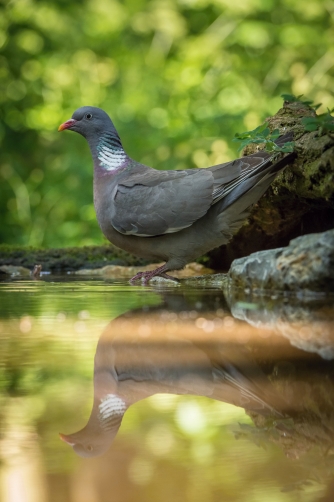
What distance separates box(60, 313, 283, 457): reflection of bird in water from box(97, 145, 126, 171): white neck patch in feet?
8.76

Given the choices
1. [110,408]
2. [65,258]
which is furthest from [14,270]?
[110,408]

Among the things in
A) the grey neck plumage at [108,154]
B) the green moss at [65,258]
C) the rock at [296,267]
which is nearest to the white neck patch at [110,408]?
the rock at [296,267]

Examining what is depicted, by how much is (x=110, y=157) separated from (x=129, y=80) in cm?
587

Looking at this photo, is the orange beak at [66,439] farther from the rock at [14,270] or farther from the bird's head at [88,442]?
the rock at [14,270]

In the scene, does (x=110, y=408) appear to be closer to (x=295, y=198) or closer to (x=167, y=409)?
(x=167, y=409)

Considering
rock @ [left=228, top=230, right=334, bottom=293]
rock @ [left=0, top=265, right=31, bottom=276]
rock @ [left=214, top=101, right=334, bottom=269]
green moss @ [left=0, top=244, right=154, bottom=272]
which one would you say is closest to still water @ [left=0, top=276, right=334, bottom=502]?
rock @ [left=228, top=230, right=334, bottom=293]

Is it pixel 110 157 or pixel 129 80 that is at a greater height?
pixel 129 80

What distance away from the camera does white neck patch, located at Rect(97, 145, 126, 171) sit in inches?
190

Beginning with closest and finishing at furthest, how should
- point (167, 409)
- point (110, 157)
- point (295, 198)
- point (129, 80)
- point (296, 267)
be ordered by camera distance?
1. point (167, 409)
2. point (296, 267)
3. point (295, 198)
4. point (110, 157)
5. point (129, 80)

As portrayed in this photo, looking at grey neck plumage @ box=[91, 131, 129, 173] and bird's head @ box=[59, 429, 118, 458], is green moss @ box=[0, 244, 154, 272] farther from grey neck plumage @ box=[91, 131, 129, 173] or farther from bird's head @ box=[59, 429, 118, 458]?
bird's head @ box=[59, 429, 118, 458]

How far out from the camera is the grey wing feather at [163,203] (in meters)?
4.16

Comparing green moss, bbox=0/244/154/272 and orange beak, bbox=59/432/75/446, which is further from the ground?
green moss, bbox=0/244/154/272

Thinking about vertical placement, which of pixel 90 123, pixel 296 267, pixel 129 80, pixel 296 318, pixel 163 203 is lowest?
pixel 296 318

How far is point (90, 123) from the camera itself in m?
5.09
